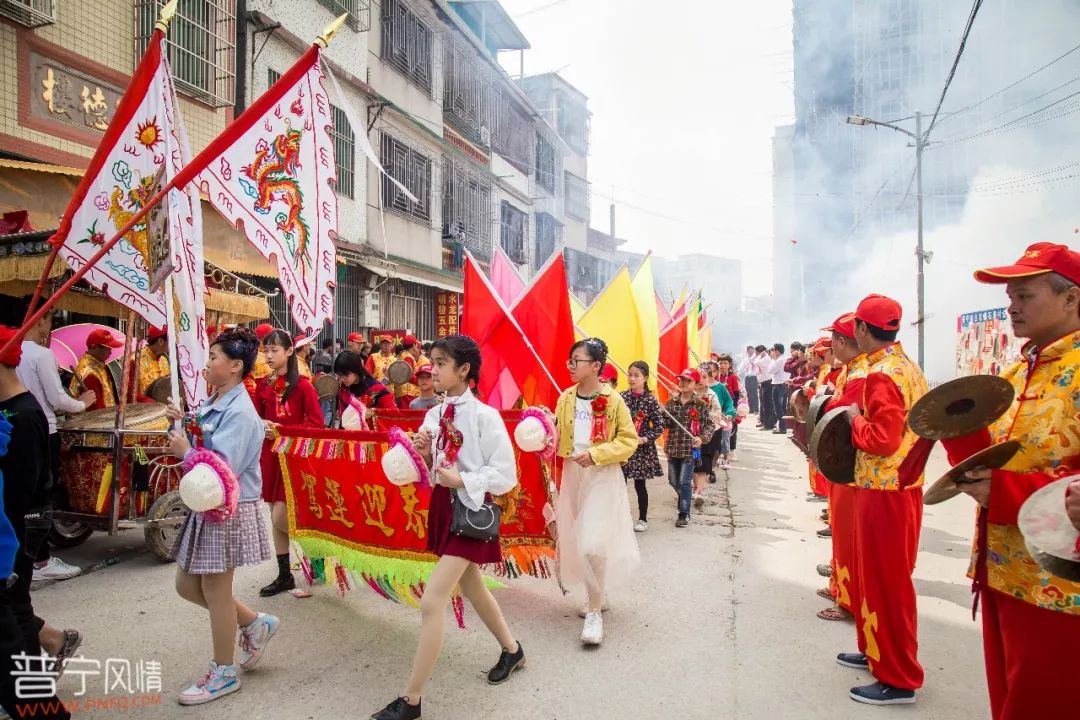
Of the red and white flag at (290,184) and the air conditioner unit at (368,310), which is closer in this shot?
the red and white flag at (290,184)

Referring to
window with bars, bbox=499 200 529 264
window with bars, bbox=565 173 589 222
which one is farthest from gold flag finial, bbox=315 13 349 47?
window with bars, bbox=565 173 589 222

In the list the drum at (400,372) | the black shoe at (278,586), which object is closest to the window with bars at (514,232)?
the drum at (400,372)

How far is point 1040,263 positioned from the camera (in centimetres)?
221

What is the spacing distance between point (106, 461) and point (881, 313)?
5.37 m

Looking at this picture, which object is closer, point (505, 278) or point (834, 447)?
point (834, 447)

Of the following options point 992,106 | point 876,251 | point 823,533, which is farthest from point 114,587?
point 876,251

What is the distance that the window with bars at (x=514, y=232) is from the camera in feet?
71.8

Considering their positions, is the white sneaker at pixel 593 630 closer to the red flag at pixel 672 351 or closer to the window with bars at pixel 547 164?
the red flag at pixel 672 351

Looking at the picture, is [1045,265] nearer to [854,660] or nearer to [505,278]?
[854,660]

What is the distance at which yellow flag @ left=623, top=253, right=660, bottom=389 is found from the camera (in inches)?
351

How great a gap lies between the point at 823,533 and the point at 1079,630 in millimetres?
4715

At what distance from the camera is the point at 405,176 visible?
1562 centimetres

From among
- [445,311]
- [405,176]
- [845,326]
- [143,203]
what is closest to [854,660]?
[845,326]

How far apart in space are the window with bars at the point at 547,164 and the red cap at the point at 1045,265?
79.3 ft
